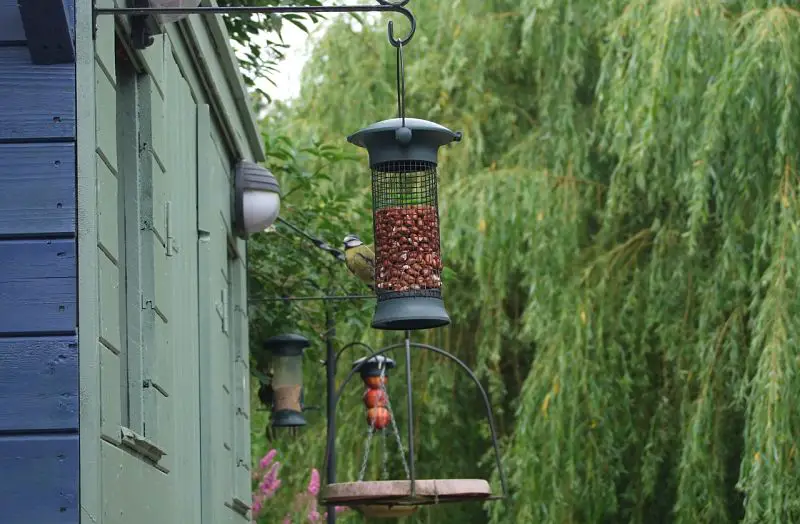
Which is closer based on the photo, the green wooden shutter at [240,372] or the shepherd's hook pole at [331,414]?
the green wooden shutter at [240,372]

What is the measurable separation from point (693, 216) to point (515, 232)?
1.65 m

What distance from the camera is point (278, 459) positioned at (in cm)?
1227

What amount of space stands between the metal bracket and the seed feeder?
858 mm

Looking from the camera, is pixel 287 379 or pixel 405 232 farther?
pixel 287 379

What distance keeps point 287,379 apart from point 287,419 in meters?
0.23

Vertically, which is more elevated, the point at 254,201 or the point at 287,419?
the point at 254,201

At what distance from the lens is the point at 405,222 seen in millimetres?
5652

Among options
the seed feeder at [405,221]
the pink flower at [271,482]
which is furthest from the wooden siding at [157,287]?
the pink flower at [271,482]

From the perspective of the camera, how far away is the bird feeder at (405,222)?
5.39 meters

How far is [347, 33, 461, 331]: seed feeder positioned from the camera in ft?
17.7

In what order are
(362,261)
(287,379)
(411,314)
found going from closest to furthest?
(411,314)
(362,261)
(287,379)

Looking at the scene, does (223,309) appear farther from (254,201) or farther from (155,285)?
(155,285)

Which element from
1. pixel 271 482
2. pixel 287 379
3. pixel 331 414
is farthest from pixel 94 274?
pixel 271 482

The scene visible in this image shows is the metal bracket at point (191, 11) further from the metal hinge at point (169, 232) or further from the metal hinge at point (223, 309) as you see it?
the metal hinge at point (223, 309)
